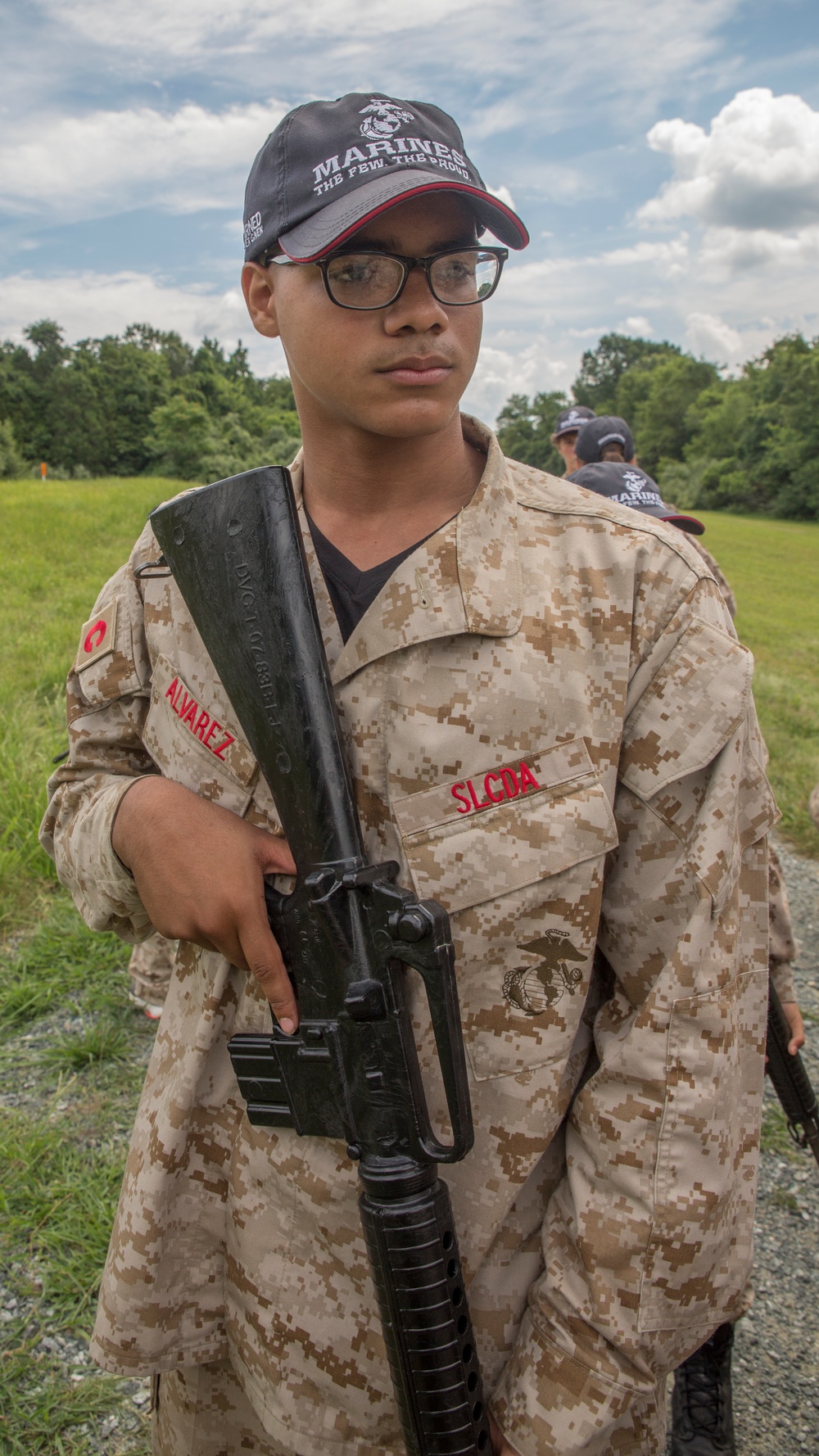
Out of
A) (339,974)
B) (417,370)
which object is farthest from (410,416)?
(339,974)

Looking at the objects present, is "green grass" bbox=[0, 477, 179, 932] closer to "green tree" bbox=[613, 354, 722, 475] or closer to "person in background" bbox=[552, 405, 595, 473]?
"person in background" bbox=[552, 405, 595, 473]

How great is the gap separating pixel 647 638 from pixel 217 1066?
0.97m

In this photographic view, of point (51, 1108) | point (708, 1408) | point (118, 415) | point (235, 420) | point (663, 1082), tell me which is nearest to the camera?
point (663, 1082)

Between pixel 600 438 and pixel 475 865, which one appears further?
pixel 600 438

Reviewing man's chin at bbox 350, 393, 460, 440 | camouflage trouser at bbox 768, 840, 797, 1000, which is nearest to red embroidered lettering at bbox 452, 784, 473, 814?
man's chin at bbox 350, 393, 460, 440

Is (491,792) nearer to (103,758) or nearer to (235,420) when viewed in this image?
(103,758)

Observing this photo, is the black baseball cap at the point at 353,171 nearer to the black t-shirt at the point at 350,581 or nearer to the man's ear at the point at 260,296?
the man's ear at the point at 260,296

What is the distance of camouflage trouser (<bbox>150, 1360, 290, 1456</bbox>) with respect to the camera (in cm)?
167

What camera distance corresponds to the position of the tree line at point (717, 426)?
52.6 m

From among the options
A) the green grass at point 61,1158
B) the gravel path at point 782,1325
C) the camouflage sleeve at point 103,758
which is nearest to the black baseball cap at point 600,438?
the gravel path at point 782,1325

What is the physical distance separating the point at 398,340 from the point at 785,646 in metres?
14.1

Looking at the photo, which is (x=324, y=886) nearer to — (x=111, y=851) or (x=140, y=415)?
(x=111, y=851)

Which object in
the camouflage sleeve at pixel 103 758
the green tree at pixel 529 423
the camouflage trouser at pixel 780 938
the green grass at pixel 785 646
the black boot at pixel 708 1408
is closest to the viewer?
the camouflage sleeve at pixel 103 758

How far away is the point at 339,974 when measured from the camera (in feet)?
4.45
